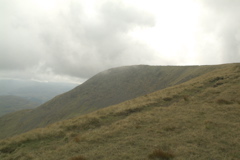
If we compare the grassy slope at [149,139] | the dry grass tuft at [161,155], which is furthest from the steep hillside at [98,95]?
the dry grass tuft at [161,155]

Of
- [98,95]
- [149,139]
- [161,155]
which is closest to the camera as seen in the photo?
[161,155]

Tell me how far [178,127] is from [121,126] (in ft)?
14.6

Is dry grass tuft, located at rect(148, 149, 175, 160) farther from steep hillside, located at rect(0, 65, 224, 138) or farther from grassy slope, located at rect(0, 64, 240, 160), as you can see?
steep hillside, located at rect(0, 65, 224, 138)

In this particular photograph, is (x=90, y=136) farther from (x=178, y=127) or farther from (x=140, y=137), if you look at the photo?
(x=178, y=127)

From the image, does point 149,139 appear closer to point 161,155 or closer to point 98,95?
point 161,155

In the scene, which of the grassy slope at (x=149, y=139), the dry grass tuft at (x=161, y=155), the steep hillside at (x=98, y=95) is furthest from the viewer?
the steep hillside at (x=98, y=95)

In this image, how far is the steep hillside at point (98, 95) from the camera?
12475cm

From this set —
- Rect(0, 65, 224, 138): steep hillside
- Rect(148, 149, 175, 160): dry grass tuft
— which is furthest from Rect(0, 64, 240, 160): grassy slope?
Rect(0, 65, 224, 138): steep hillside

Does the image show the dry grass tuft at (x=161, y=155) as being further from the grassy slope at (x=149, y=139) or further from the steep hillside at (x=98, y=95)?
the steep hillside at (x=98, y=95)

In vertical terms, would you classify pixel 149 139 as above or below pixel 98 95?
below

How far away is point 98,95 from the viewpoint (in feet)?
488

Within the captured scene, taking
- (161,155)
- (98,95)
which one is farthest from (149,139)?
(98,95)

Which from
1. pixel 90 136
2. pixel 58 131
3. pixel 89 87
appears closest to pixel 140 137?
pixel 90 136

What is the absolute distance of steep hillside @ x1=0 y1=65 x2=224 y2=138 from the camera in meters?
125
